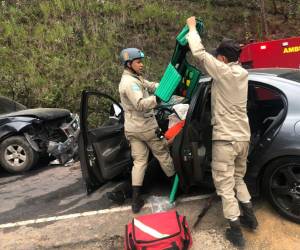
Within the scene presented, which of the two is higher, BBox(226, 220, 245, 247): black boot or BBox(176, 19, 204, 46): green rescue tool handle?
BBox(176, 19, 204, 46): green rescue tool handle

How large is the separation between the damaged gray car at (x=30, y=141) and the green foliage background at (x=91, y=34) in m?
2.74

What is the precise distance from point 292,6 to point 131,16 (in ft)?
17.3

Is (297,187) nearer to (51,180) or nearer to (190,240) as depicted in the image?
(190,240)

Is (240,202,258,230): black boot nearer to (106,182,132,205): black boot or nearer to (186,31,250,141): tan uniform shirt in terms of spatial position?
(186,31,250,141): tan uniform shirt

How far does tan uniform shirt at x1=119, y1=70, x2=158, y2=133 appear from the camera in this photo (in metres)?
4.55

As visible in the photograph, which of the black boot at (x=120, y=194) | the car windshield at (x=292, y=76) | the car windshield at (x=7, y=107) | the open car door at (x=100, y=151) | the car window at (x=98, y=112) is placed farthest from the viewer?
the car window at (x=98, y=112)

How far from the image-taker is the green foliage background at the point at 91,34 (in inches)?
451

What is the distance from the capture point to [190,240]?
3934 mm

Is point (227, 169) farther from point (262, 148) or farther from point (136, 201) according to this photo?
point (136, 201)

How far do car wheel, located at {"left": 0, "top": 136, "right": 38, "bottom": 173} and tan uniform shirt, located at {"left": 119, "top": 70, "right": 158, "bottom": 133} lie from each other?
338 cm

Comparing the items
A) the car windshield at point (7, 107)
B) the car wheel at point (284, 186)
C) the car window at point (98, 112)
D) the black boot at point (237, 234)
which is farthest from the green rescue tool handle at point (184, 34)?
the car window at point (98, 112)

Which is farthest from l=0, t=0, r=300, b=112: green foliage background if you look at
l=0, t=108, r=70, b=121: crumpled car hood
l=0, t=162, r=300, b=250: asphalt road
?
l=0, t=162, r=300, b=250: asphalt road

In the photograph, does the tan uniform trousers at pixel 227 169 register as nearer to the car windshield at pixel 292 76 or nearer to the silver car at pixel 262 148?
the silver car at pixel 262 148

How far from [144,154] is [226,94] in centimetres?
143
